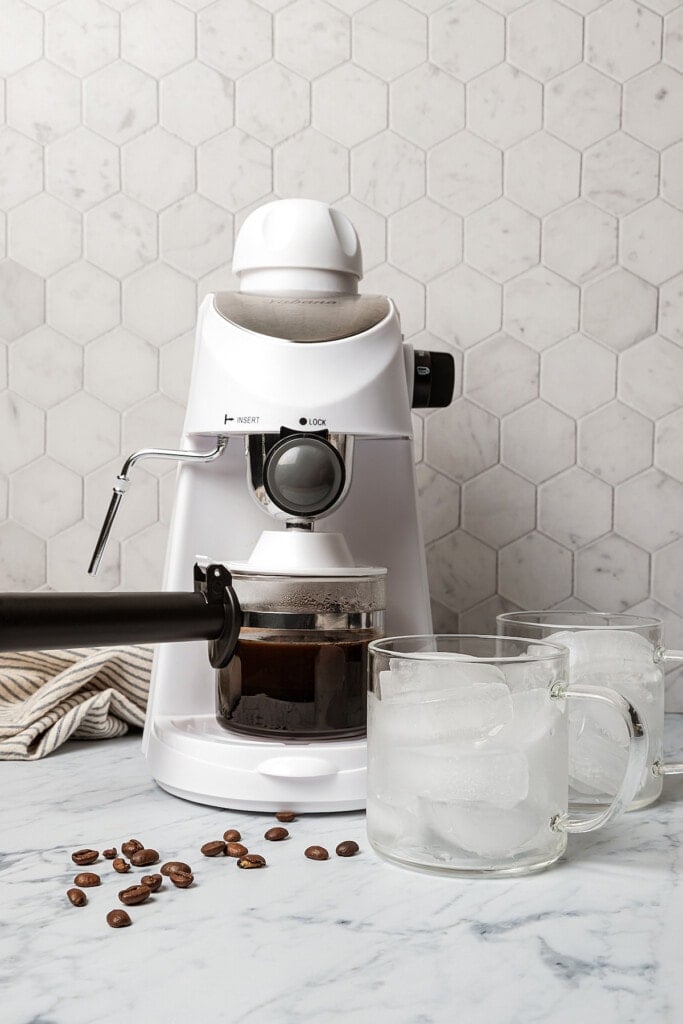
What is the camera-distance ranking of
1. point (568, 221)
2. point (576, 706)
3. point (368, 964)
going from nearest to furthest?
point (368, 964)
point (576, 706)
point (568, 221)

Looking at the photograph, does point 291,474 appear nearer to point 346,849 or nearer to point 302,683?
point 302,683

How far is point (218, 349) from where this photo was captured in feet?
2.47

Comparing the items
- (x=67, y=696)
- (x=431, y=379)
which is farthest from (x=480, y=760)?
(x=67, y=696)

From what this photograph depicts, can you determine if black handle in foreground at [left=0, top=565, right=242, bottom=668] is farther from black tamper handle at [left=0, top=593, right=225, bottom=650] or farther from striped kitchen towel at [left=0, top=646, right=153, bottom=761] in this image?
striped kitchen towel at [left=0, top=646, right=153, bottom=761]

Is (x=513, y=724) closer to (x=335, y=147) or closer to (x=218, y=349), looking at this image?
(x=218, y=349)

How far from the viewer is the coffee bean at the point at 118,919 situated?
1.68ft

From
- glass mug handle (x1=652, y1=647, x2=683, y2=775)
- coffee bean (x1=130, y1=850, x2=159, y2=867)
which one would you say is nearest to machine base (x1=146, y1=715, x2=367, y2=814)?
coffee bean (x1=130, y1=850, x2=159, y2=867)

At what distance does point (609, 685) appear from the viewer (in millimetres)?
688

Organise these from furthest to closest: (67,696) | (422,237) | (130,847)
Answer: (422,237) → (67,696) → (130,847)

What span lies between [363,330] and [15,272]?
22.1 inches

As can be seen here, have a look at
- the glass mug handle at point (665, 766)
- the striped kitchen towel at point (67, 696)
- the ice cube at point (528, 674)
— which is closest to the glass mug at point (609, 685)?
the glass mug handle at point (665, 766)

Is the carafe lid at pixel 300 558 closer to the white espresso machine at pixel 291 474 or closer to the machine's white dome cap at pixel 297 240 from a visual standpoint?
the white espresso machine at pixel 291 474

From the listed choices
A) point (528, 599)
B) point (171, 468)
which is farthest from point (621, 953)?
point (171, 468)

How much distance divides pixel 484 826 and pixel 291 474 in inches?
11.1
